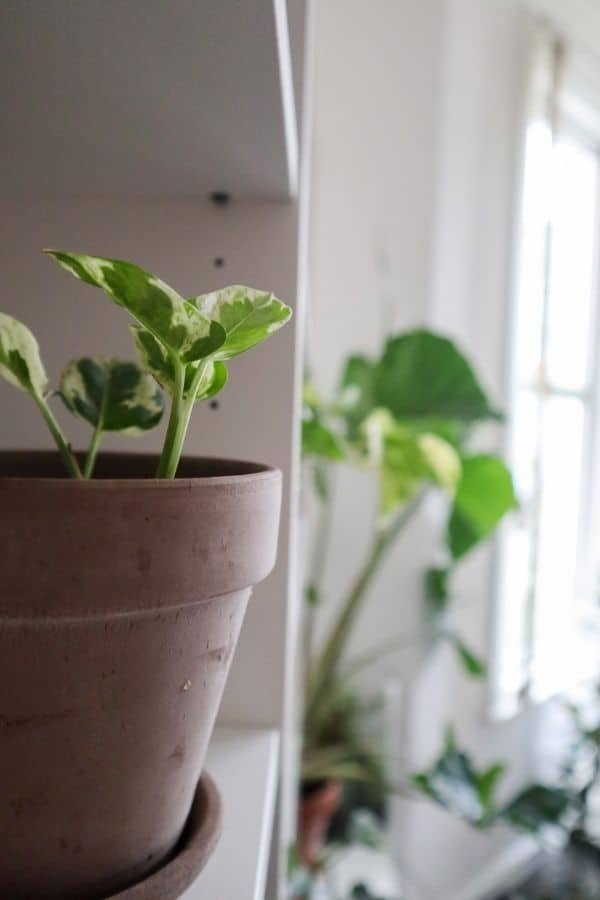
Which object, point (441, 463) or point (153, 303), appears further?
point (441, 463)

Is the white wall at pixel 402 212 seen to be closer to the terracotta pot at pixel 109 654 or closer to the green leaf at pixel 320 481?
the green leaf at pixel 320 481

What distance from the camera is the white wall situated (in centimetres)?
143

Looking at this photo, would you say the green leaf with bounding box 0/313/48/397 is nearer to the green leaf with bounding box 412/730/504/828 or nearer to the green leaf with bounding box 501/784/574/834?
the green leaf with bounding box 412/730/504/828

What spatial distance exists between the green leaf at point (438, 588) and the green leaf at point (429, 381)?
411 millimetres

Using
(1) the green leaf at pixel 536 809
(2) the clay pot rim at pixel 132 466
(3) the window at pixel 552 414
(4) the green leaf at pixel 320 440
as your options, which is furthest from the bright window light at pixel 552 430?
(2) the clay pot rim at pixel 132 466

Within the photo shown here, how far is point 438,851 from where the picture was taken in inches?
66.4

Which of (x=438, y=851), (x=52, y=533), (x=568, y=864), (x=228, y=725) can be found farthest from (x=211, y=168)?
(x=568, y=864)

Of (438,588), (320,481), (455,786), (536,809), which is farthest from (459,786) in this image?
(320,481)

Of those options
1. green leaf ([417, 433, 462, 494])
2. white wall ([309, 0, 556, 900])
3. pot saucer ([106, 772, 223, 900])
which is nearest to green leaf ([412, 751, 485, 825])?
white wall ([309, 0, 556, 900])

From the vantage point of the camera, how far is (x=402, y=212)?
1.46 m

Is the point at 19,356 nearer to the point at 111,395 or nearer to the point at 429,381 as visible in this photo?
the point at 111,395

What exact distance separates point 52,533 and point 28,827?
0.46 feet

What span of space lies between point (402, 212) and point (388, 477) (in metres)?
0.71

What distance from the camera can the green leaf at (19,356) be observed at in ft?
0.97
